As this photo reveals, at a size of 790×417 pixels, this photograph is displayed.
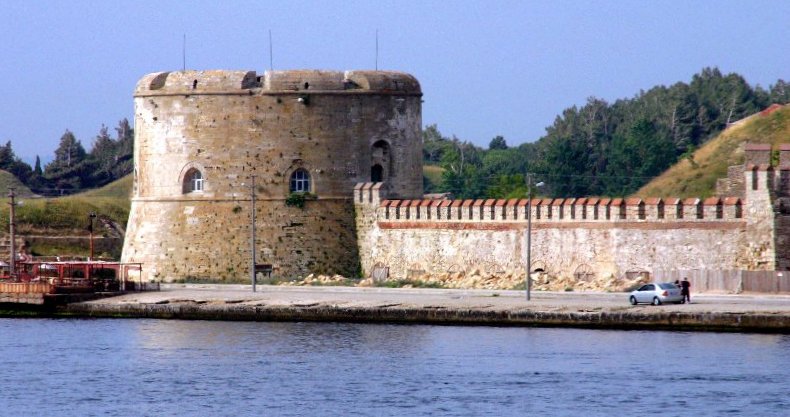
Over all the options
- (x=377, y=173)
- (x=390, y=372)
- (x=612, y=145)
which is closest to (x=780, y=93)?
(x=612, y=145)

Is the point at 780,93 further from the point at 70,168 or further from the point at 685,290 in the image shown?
the point at 685,290

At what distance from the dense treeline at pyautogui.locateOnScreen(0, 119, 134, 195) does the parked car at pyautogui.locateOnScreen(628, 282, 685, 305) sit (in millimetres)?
64380

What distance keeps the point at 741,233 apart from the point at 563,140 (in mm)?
54253

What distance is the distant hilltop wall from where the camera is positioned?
5056 centimetres

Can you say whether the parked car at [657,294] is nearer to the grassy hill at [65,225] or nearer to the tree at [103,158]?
the grassy hill at [65,225]

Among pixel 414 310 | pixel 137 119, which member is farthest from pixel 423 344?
pixel 137 119

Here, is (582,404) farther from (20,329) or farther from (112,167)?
(112,167)

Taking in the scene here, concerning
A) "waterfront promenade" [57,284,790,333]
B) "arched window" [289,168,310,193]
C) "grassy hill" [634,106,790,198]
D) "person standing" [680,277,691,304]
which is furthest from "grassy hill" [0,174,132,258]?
"person standing" [680,277,691,304]

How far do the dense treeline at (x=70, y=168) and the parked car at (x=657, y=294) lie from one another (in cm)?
6438

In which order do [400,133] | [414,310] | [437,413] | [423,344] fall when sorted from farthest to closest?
[400,133] < [414,310] < [423,344] < [437,413]

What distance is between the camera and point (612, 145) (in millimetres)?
103875

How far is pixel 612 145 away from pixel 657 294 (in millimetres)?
56028

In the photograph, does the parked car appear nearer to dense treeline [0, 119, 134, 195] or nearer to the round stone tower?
the round stone tower

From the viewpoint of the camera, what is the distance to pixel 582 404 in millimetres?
37875
